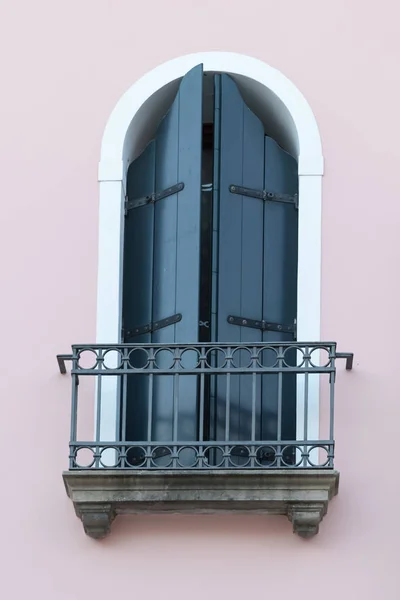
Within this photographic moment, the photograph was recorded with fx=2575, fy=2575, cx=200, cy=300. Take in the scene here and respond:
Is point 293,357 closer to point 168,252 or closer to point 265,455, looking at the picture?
point 265,455

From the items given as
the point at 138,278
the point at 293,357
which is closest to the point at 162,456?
the point at 293,357

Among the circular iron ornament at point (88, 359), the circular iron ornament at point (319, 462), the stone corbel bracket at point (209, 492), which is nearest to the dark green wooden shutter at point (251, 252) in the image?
the circular iron ornament at point (319, 462)

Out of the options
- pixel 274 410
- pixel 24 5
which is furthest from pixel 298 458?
pixel 24 5

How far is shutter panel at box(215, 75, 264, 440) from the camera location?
1352 centimetres

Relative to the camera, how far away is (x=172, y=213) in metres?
13.9

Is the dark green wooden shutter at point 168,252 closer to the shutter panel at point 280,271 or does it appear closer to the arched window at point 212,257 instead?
the arched window at point 212,257

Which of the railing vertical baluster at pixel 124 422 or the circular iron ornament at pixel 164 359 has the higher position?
the circular iron ornament at pixel 164 359

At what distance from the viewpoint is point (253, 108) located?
1450cm

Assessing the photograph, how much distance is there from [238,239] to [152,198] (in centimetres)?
56

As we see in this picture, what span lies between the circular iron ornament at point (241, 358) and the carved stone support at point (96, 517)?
1.04 m

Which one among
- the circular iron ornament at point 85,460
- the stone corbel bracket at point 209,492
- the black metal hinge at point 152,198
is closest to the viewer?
the stone corbel bracket at point 209,492

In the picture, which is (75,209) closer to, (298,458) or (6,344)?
(6,344)

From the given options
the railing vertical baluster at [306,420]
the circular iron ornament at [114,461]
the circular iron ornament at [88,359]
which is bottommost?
the circular iron ornament at [114,461]

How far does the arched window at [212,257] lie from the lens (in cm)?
1353
